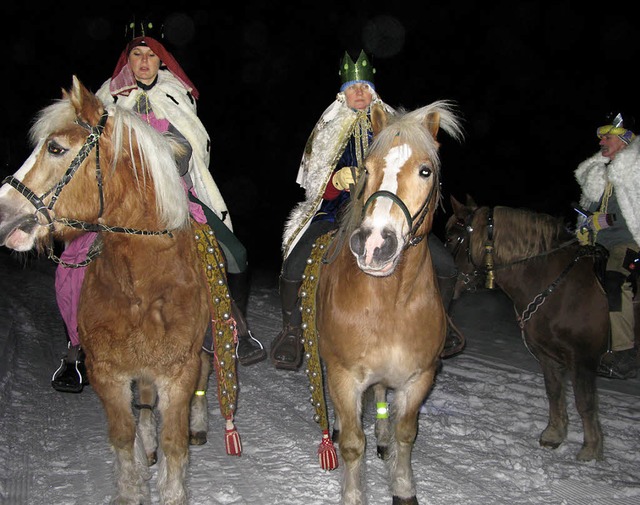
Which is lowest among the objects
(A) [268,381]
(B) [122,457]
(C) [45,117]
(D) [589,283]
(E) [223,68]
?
(A) [268,381]

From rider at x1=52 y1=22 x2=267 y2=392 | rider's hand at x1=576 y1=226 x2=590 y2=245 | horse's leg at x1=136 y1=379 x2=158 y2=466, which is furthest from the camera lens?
rider's hand at x1=576 y1=226 x2=590 y2=245

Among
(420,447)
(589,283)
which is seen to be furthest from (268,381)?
(589,283)

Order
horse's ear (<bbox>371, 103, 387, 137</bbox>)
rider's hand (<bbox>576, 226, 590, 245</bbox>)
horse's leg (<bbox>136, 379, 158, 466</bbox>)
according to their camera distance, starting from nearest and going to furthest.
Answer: horse's ear (<bbox>371, 103, 387, 137</bbox>), horse's leg (<bbox>136, 379, 158, 466</bbox>), rider's hand (<bbox>576, 226, 590, 245</bbox>)

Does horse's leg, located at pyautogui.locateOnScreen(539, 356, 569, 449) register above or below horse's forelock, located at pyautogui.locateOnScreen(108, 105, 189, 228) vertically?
below

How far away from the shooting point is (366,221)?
287cm

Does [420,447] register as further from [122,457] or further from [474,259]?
[122,457]

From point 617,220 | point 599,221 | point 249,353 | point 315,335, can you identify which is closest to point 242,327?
point 249,353

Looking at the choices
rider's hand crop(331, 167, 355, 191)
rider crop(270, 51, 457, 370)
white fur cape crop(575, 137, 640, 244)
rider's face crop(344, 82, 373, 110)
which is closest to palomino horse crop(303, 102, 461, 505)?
rider's hand crop(331, 167, 355, 191)

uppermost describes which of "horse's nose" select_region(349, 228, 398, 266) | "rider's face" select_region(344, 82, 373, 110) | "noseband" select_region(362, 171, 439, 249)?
"rider's face" select_region(344, 82, 373, 110)

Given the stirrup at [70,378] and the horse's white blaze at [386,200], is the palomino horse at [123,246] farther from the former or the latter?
the horse's white blaze at [386,200]

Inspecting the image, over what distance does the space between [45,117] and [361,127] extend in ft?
7.56

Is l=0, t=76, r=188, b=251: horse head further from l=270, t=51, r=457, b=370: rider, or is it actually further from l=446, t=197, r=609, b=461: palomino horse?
l=446, t=197, r=609, b=461: palomino horse

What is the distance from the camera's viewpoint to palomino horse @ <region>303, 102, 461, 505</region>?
10.2 ft

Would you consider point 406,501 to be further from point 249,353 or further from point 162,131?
point 162,131
